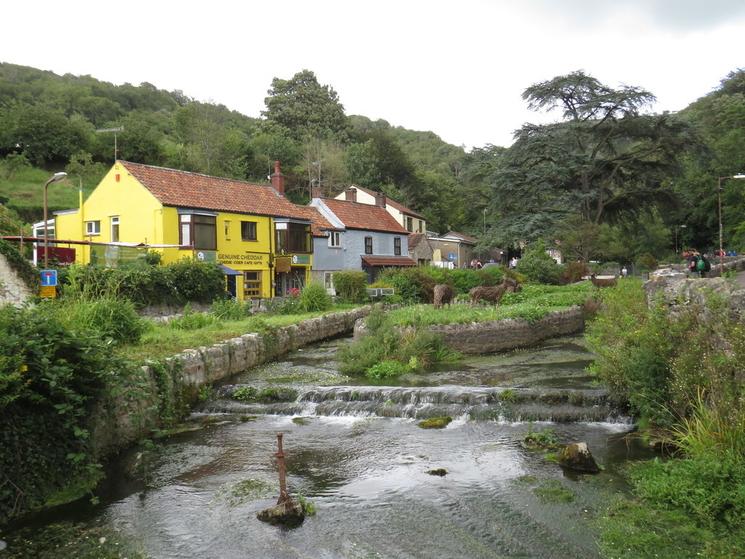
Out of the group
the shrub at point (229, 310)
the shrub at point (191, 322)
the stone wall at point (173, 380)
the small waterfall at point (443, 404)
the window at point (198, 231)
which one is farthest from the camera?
the window at point (198, 231)

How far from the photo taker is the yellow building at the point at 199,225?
3303cm

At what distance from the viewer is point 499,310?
23.9 m

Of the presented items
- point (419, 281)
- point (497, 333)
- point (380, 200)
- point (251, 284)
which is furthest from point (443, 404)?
point (380, 200)

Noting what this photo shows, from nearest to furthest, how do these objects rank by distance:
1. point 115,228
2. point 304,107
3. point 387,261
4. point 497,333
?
point 497,333 < point 115,228 < point 387,261 < point 304,107

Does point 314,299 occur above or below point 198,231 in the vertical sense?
below

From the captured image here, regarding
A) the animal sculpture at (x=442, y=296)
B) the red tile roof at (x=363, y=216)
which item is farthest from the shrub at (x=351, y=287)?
the red tile roof at (x=363, y=216)

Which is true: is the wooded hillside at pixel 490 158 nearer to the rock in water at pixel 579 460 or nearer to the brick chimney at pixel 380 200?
the brick chimney at pixel 380 200

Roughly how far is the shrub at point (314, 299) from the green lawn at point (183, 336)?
14.7 feet

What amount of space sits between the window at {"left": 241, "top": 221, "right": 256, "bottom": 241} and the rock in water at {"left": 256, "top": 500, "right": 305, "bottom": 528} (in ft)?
99.9

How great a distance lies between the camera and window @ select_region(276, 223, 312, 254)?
39.6 metres

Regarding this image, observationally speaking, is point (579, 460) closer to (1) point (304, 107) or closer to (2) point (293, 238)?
(2) point (293, 238)

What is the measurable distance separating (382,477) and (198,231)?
2730 cm

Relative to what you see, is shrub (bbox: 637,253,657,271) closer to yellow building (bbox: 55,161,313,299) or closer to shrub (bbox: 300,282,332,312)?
yellow building (bbox: 55,161,313,299)

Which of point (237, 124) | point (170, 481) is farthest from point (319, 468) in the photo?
point (237, 124)
